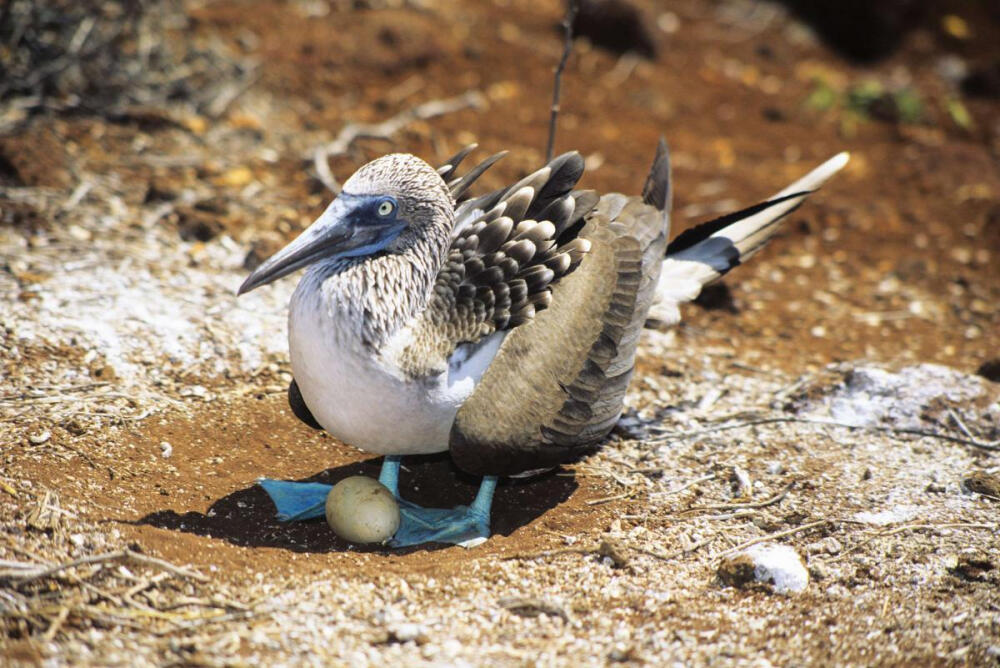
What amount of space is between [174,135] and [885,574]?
16.9 feet

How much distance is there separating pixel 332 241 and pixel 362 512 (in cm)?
102

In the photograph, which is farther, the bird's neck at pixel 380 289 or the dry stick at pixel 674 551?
the dry stick at pixel 674 551

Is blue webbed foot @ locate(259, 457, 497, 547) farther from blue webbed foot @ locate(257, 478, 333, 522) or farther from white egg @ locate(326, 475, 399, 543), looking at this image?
white egg @ locate(326, 475, 399, 543)

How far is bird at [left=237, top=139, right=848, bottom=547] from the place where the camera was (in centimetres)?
379

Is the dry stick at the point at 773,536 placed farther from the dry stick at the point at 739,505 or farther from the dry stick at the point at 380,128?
the dry stick at the point at 380,128

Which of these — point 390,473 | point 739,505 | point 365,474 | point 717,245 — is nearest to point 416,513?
point 390,473

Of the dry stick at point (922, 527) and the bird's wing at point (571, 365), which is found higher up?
the bird's wing at point (571, 365)

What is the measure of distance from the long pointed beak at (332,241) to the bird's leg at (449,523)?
1047 mm

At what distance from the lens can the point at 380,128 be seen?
7.25 meters

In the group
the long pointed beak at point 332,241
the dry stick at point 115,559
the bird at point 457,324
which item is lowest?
the dry stick at point 115,559

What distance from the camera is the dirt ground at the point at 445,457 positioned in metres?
3.51

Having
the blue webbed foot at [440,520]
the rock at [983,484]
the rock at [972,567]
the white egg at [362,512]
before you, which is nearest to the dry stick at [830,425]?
the rock at [983,484]

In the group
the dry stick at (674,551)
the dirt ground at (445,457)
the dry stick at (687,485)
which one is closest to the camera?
the dirt ground at (445,457)

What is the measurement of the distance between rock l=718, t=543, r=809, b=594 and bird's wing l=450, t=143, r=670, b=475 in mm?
783
